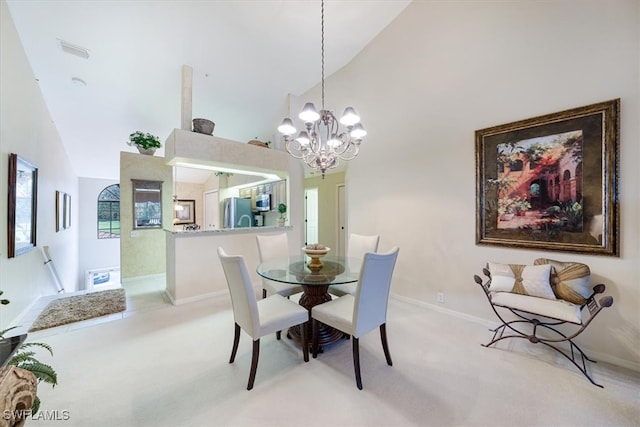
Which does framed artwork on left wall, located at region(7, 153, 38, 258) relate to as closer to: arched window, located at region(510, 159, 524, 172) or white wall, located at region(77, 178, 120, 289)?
white wall, located at region(77, 178, 120, 289)

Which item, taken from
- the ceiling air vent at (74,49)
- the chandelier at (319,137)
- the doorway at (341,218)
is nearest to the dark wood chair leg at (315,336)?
the chandelier at (319,137)

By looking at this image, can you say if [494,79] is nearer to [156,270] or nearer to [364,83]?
[364,83]

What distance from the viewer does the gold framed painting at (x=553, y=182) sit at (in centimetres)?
197

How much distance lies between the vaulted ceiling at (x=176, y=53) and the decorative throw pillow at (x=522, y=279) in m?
3.61

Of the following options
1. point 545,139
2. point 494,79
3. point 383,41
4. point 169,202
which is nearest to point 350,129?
point 494,79

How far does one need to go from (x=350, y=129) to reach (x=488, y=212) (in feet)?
5.95

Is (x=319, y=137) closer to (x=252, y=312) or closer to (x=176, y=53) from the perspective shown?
(x=252, y=312)

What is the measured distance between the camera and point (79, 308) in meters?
2.98

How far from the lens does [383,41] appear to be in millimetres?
3525

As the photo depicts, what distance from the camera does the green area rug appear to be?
262 centimetres

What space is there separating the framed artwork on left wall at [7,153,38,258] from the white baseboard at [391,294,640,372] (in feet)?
15.1

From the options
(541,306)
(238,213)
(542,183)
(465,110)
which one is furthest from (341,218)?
(541,306)

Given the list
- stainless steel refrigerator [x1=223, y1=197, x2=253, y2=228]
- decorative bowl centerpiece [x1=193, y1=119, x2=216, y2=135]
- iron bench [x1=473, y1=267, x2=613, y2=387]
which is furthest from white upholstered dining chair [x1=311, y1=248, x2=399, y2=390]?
stainless steel refrigerator [x1=223, y1=197, x2=253, y2=228]

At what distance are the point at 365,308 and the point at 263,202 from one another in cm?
429
